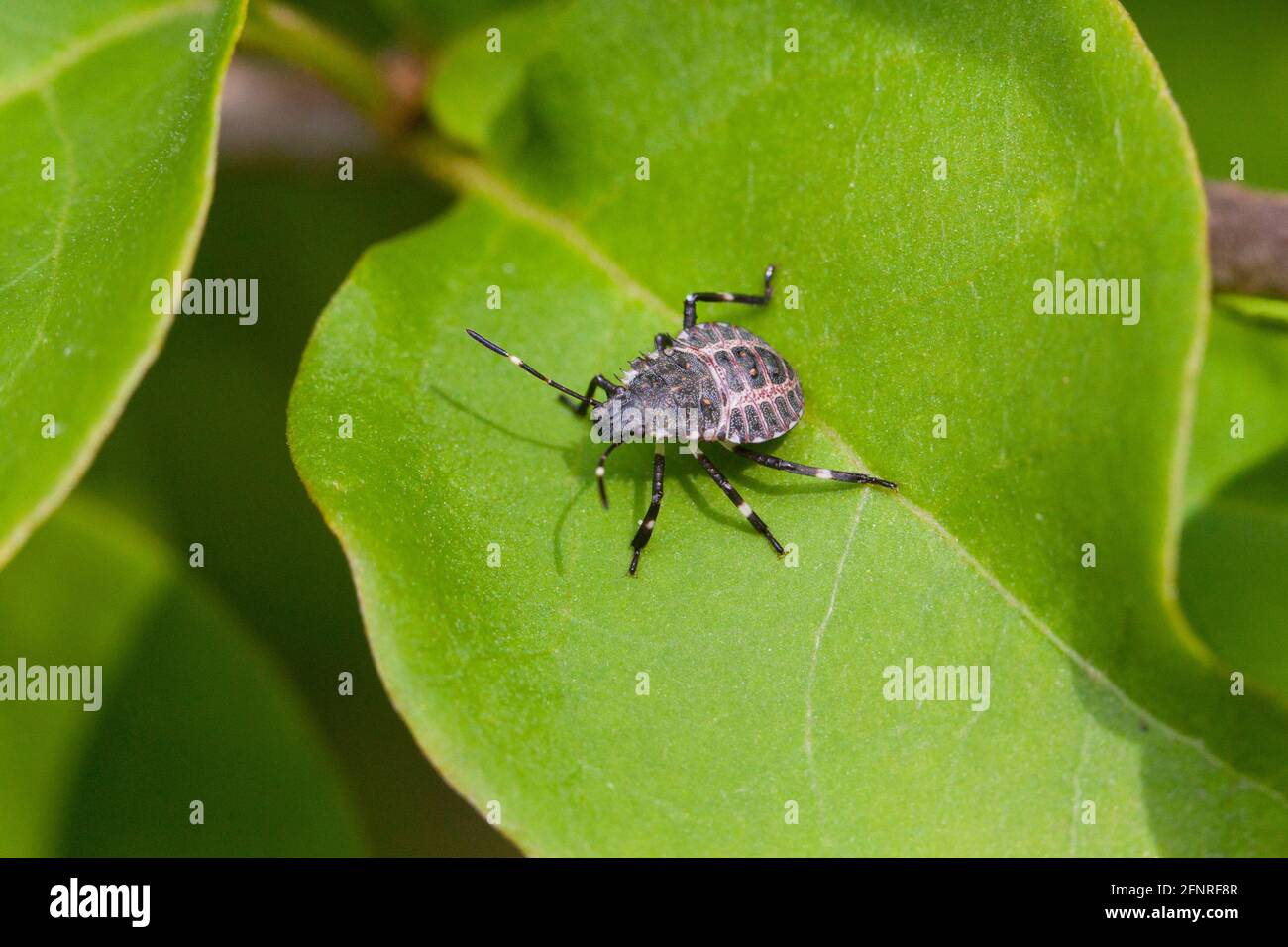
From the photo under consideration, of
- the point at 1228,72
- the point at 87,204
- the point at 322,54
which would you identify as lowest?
the point at 87,204

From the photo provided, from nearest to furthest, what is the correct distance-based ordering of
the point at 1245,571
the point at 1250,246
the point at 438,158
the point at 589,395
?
the point at 1250,246
the point at 589,395
the point at 1245,571
the point at 438,158

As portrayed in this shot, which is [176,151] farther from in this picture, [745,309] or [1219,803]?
[1219,803]

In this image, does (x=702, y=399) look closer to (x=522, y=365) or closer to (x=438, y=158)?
(x=522, y=365)

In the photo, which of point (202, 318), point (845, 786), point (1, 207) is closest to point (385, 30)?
point (202, 318)

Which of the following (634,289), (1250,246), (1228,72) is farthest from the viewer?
(1228,72)

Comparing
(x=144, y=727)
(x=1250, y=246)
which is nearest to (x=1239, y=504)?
(x=1250, y=246)

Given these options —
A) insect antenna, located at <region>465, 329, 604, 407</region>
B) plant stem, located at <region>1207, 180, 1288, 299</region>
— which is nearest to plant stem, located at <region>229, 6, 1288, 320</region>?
plant stem, located at <region>1207, 180, 1288, 299</region>
